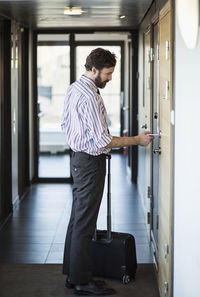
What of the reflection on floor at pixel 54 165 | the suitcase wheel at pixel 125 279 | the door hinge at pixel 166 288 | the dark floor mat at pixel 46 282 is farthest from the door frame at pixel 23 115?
the door hinge at pixel 166 288

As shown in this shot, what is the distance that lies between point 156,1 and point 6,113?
232cm

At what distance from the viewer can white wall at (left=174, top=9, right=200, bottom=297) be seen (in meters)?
3.12

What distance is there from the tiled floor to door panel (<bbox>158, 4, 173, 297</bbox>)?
33.4 inches

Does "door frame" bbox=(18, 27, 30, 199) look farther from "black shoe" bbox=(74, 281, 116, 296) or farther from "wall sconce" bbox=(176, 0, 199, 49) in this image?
"wall sconce" bbox=(176, 0, 199, 49)

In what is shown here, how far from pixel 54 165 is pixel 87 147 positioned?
15.6ft

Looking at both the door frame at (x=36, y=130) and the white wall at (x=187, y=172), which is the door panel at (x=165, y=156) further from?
the door frame at (x=36, y=130)

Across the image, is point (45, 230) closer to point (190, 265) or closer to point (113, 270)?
point (113, 270)

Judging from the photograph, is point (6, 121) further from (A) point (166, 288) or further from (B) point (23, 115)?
(A) point (166, 288)

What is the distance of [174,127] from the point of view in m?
3.53

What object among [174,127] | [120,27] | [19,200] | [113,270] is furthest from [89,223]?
[120,27]

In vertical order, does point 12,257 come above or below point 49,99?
below

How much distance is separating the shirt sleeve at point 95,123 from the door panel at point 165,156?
41cm

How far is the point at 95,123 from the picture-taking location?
3.90 metres

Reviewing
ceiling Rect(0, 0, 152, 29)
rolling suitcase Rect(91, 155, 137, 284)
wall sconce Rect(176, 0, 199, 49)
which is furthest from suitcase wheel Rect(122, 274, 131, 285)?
ceiling Rect(0, 0, 152, 29)
